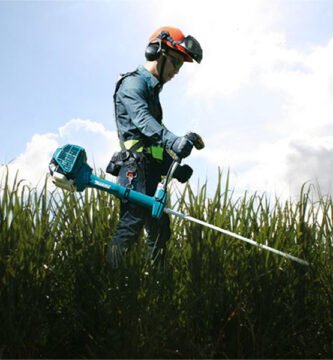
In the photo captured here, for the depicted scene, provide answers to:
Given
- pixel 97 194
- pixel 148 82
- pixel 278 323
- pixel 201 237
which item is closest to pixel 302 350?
pixel 278 323

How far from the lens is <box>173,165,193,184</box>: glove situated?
3.89m

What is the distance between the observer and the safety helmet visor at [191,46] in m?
3.85

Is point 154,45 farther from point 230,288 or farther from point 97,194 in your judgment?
point 230,288

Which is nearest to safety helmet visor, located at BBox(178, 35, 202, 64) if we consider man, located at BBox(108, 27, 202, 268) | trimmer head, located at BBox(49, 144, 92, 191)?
man, located at BBox(108, 27, 202, 268)

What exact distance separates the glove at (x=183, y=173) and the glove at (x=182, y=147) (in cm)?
45

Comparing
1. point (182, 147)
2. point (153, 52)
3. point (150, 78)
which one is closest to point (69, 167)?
point (182, 147)

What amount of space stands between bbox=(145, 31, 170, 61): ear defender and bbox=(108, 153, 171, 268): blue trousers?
0.71m

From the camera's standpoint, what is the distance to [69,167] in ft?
11.6

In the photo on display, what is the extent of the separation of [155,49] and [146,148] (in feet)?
2.34

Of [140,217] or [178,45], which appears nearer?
[140,217]

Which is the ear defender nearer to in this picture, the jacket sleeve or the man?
the man

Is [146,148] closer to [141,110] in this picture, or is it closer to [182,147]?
[141,110]

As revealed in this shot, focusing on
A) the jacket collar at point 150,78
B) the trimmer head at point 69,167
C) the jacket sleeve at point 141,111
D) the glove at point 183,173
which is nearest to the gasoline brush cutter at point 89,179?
the trimmer head at point 69,167

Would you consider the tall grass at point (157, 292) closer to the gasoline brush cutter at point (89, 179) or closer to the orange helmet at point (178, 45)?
the gasoline brush cutter at point (89, 179)
